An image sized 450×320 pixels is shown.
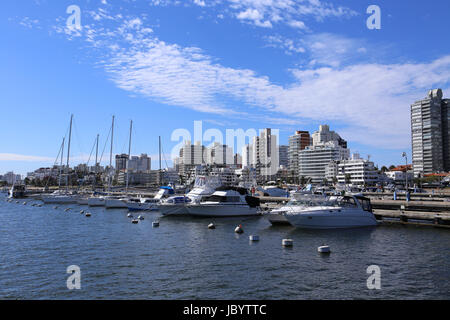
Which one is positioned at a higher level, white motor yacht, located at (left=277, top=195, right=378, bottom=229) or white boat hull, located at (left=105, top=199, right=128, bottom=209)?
white motor yacht, located at (left=277, top=195, right=378, bottom=229)

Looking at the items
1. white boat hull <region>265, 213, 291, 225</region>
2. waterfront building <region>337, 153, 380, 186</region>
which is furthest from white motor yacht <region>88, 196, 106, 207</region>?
waterfront building <region>337, 153, 380, 186</region>

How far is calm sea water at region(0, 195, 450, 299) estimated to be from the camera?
18.6 metres

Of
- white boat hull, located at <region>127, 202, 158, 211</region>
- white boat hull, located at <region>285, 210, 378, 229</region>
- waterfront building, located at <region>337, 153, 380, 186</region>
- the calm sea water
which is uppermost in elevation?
waterfront building, located at <region>337, 153, 380, 186</region>

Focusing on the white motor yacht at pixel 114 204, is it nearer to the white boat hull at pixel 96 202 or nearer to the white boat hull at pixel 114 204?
the white boat hull at pixel 114 204

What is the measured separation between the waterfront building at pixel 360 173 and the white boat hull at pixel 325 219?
12821cm

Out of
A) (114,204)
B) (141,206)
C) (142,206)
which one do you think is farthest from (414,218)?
(114,204)

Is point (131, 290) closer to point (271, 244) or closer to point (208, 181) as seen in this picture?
point (271, 244)

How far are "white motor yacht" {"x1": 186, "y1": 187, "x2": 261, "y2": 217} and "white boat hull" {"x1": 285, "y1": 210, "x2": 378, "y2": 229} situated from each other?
18.0 meters

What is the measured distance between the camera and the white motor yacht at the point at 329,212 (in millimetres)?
40344

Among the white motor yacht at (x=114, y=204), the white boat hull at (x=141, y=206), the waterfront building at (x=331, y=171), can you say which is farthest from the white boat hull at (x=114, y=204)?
the waterfront building at (x=331, y=171)

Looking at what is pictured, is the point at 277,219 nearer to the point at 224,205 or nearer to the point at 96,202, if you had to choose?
the point at 224,205

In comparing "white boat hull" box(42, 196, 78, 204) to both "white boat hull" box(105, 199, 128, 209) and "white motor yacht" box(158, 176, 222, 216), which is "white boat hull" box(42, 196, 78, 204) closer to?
"white boat hull" box(105, 199, 128, 209)

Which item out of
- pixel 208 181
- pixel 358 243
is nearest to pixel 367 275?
pixel 358 243

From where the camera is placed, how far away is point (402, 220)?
4597 cm
